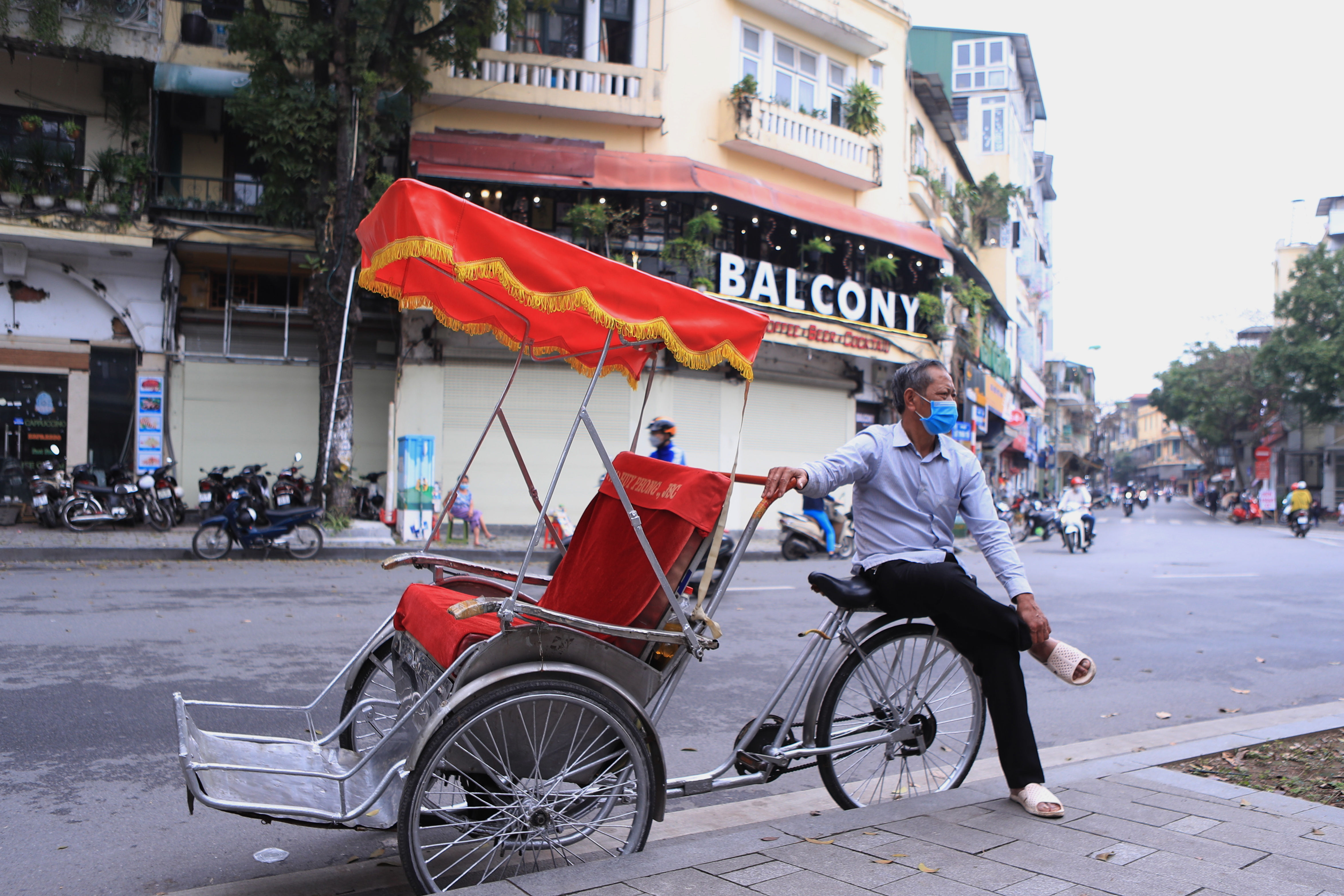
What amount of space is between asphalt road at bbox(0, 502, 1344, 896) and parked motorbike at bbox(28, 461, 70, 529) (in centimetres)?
382

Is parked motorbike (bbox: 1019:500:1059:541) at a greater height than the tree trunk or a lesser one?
lesser

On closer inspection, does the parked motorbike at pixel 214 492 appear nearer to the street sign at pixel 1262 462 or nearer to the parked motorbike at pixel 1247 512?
the parked motorbike at pixel 1247 512

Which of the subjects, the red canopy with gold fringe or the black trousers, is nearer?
the red canopy with gold fringe

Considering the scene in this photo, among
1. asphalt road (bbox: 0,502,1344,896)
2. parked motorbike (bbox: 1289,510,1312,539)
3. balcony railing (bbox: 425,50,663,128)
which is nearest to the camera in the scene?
asphalt road (bbox: 0,502,1344,896)

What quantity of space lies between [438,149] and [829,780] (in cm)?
1499

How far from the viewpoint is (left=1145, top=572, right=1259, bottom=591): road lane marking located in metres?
13.6

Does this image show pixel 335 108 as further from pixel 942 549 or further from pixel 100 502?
pixel 942 549

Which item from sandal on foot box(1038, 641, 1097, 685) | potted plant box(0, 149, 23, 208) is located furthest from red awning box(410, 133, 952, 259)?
sandal on foot box(1038, 641, 1097, 685)

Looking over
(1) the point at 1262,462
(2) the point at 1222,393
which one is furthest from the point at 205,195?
(1) the point at 1262,462

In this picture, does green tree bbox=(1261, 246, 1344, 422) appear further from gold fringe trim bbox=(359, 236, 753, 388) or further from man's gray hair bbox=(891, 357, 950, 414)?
gold fringe trim bbox=(359, 236, 753, 388)

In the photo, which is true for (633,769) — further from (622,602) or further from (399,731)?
(399,731)

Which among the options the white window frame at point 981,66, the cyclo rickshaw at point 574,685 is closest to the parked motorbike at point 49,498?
the cyclo rickshaw at point 574,685

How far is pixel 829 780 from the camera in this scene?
3.54m

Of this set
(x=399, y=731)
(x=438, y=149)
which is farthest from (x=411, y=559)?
(x=438, y=149)
